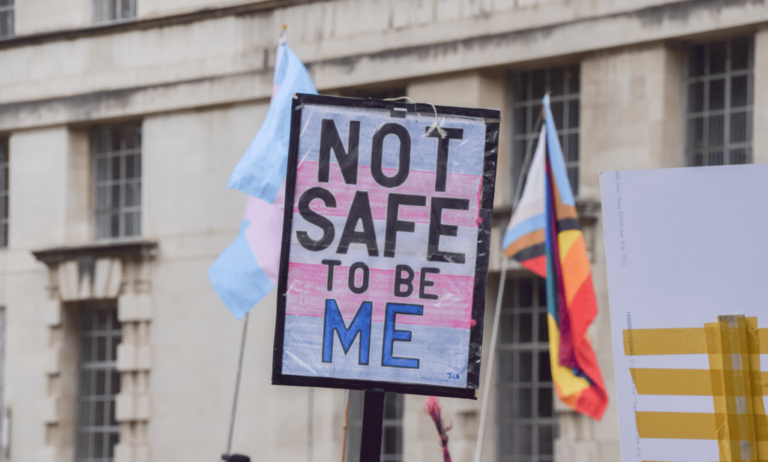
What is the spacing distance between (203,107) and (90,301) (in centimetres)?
347

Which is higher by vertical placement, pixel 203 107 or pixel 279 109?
pixel 203 107

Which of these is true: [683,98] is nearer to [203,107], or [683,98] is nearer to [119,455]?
[203,107]

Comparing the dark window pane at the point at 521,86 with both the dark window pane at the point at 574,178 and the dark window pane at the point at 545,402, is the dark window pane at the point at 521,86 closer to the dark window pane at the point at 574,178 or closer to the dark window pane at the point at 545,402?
the dark window pane at the point at 574,178

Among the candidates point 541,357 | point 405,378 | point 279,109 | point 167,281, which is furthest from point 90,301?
point 405,378

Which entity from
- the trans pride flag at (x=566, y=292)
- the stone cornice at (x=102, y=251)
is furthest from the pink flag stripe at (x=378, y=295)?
the stone cornice at (x=102, y=251)

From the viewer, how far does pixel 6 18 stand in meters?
20.1

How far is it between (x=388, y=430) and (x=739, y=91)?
6.21 m

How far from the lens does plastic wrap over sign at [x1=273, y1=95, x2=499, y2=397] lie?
5.27 m

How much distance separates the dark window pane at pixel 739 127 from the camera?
13844mm

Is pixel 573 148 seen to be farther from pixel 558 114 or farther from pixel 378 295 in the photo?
pixel 378 295

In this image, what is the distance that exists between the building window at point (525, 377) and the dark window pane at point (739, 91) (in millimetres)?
3137

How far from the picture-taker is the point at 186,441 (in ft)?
57.1

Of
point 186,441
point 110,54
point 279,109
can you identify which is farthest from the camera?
point 110,54

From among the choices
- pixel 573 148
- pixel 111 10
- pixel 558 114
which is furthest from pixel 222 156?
pixel 573 148
